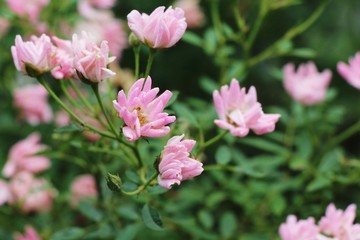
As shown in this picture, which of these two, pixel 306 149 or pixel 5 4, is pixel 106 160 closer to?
pixel 306 149

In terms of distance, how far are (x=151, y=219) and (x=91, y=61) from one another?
245 mm

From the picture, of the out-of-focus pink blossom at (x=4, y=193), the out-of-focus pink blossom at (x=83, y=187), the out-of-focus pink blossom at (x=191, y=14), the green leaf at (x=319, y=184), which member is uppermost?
the out-of-focus pink blossom at (x=191, y=14)

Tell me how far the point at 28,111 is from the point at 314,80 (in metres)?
0.69

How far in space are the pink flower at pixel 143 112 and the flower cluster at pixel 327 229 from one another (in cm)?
28

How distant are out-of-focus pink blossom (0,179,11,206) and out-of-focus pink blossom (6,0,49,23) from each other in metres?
0.40

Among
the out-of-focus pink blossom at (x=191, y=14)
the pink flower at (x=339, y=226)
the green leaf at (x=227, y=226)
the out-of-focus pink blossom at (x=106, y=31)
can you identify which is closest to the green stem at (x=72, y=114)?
the pink flower at (x=339, y=226)

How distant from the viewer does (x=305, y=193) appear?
1.30 metres

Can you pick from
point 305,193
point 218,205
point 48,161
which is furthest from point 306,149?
point 48,161

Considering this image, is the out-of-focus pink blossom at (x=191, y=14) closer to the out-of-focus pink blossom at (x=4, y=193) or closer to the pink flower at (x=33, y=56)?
the out-of-focus pink blossom at (x=4, y=193)

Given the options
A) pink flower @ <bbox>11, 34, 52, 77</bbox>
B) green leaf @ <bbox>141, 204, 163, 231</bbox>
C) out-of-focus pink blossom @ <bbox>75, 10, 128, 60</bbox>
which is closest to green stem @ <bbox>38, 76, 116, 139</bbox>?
pink flower @ <bbox>11, 34, 52, 77</bbox>

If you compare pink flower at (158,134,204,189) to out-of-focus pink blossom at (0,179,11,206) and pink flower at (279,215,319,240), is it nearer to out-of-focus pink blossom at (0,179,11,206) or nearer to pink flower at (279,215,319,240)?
pink flower at (279,215,319,240)

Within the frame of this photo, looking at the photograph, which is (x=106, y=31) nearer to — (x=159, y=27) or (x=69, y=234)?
(x=69, y=234)

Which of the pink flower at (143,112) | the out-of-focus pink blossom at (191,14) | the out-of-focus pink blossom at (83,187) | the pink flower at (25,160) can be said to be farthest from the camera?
the out-of-focus pink blossom at (191,14)

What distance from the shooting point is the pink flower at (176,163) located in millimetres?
789
